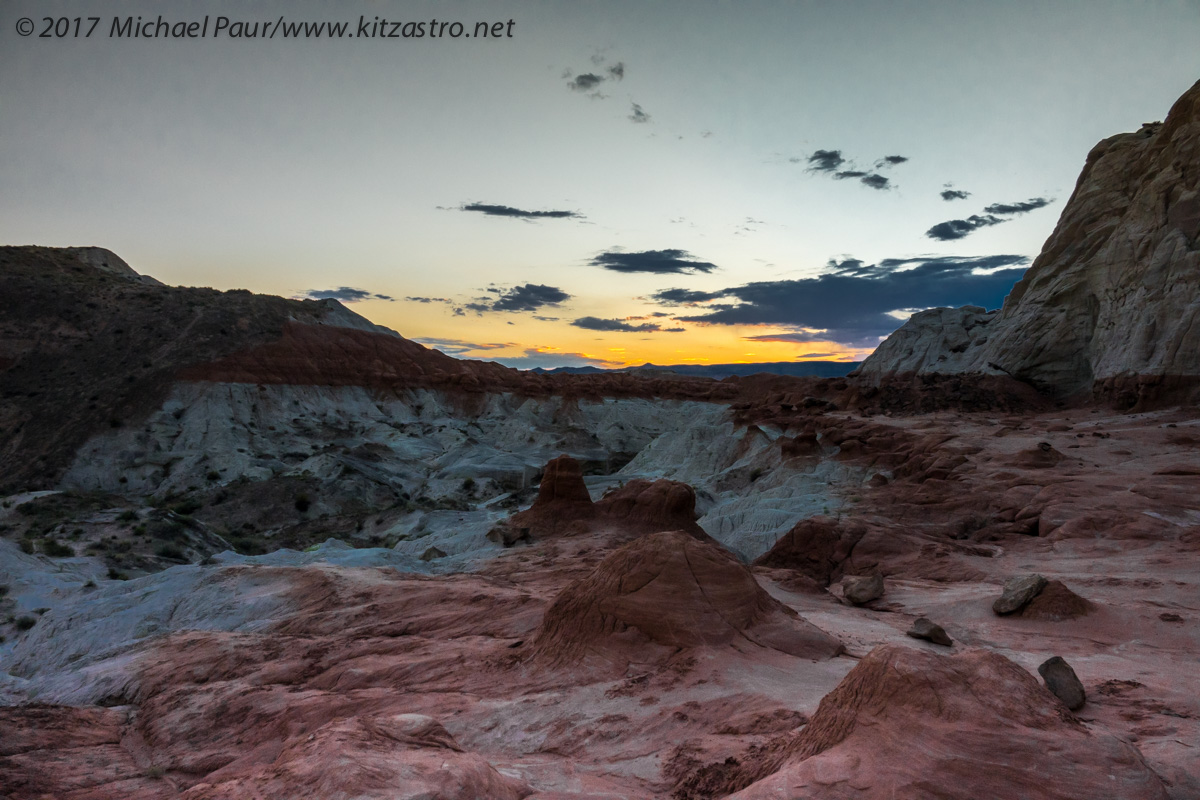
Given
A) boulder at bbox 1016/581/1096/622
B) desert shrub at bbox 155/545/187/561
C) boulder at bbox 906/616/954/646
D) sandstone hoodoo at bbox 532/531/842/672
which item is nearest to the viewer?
sandstone hoodoo at bbox 532/531/842/672

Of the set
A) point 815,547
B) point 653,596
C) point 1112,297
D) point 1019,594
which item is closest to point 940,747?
point 653,596

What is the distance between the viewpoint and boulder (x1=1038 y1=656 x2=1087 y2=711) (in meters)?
6.34

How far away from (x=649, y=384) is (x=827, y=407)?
27.0 metres

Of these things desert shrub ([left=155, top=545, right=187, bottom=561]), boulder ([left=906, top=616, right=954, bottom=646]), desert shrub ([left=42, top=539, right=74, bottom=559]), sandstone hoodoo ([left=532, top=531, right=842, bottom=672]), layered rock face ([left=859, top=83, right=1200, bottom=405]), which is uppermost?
layered rock face ([left=859, top=83, right=1200, bottom=405])

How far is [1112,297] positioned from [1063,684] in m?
37.1

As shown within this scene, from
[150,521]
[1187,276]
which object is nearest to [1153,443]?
[1187,276]

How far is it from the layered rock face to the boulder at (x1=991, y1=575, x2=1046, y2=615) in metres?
22.9

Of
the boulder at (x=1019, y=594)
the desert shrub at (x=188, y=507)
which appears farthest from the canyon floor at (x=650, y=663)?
the desert shrub at (x=188, y=507)

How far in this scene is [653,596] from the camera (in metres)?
8.95

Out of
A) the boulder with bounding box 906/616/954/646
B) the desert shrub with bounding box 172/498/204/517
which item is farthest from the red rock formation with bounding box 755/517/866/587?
the desert shrub with bounding box 172/498/204/517

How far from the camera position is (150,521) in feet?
68.4

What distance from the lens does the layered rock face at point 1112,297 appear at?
2897 centimetres

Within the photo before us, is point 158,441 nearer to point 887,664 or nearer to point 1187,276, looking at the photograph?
point 887,664

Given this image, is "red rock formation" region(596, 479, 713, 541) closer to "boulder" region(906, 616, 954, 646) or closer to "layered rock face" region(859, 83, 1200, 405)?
"boulder" region(906, 616, 954, 646)
